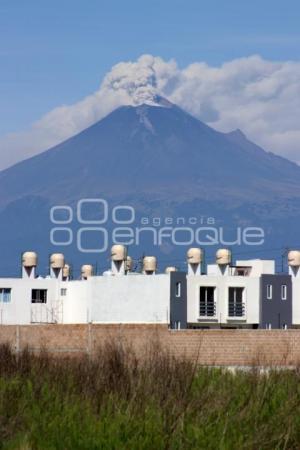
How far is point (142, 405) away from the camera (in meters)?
23.4

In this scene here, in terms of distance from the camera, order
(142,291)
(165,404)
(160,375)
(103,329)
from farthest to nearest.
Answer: (142,291)
(103,329)
(160,375)
(165,404)

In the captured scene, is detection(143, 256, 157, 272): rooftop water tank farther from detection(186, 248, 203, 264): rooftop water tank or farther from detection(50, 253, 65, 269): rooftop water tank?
detection(50, 253, 65, 269): rooftop water tank

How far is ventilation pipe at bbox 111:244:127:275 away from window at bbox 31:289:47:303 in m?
6.30

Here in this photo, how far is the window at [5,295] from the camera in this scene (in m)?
72.1

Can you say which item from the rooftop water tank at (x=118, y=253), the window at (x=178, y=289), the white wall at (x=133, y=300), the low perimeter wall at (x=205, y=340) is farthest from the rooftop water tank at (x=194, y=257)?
the low perimeter wall at (x=205, y=340)

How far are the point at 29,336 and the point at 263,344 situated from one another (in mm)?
8653

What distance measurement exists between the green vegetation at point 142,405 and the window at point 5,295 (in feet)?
142

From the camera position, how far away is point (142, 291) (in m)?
71.1

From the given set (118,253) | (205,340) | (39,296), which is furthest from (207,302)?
(205,340)

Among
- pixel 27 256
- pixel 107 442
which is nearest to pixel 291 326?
pixel 27 256

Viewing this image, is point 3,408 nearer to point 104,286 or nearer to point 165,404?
point 165,404

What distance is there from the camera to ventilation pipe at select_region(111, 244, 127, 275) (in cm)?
7900

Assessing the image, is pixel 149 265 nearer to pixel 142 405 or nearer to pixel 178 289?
pixel 178 289

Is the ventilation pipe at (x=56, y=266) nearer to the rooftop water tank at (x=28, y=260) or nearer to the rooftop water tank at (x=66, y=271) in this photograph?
the rooftop water tank at (x=28, y=260)
